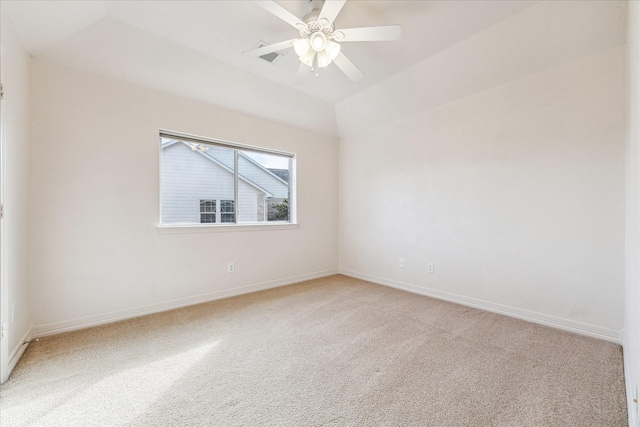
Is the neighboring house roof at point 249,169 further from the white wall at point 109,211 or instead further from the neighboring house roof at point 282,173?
the white wall at point 109,211

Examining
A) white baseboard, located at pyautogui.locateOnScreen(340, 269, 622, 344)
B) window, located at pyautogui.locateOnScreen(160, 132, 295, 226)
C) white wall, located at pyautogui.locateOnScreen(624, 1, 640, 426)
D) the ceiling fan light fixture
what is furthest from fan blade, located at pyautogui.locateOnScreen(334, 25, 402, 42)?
white baseboard, located at pyautogui.locateOnScreen(340, 269, 622, 344)

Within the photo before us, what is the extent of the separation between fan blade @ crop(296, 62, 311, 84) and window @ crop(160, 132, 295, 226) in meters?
1.42

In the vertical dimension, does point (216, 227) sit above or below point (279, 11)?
below

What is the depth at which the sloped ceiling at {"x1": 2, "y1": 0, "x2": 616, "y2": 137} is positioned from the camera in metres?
2.04

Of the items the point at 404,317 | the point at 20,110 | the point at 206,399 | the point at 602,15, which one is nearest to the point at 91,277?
the point at 20,110

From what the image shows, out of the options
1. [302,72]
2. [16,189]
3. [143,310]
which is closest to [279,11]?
[302,72]

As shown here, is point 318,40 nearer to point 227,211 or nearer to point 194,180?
point 194,180

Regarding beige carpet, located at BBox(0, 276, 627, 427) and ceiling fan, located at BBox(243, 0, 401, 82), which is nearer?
beige carpet, located at BBox(0, 276, 627, 427)

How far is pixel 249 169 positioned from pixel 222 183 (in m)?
0.45

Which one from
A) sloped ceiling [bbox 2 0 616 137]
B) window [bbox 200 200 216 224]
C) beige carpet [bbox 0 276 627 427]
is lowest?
beige carpet [bbox 0 276 627 427]

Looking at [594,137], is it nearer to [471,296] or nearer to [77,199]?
[471,296]

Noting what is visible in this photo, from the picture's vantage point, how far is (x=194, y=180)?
3139 millimetres

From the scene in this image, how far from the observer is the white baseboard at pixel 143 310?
2.27 meters

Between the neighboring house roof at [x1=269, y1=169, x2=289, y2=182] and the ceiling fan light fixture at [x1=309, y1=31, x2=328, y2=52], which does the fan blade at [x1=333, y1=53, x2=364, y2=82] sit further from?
the neighboring house roof at [x1=269, y1=169, x2=289, y2=182]
